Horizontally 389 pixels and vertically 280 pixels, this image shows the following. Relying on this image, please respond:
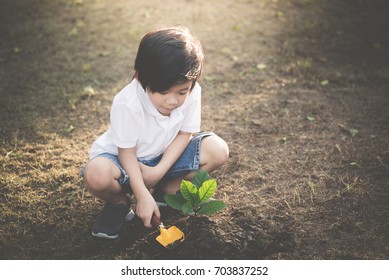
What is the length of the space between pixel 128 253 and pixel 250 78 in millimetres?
2434

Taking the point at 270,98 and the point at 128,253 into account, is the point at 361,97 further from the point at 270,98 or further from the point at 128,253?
the point at 128,253

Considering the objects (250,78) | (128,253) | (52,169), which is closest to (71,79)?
(52,169)

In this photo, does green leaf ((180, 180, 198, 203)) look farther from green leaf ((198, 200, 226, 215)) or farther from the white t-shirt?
the white t-shirt

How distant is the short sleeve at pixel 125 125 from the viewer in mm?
1919

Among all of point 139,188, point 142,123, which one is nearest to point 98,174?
point 139,188

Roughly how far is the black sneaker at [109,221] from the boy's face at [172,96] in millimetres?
669

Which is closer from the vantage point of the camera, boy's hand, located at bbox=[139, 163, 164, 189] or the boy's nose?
the boy's nose

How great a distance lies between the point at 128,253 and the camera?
6.50 ft

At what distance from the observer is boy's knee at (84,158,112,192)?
1.93 m

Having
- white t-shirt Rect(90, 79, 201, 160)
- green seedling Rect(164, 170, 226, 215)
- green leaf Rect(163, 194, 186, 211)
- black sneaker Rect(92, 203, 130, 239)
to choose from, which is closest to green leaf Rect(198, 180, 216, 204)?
green seedling Rect(164, 170, 226, 215)

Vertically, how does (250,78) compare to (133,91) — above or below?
below

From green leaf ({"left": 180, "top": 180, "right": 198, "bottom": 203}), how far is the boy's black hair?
1.67ft

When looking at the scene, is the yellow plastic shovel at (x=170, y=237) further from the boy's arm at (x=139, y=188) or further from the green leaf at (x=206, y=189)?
the green leaf at (x=206, y=189)

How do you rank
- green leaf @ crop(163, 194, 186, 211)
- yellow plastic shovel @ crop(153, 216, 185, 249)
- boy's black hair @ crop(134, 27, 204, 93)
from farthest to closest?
1. green leaf @ crop(163, 194, 186, 211)
2. yellow plastic shovel @ crop(153, 216, 185, 249)
3. boy's black hair @ crop(134, 27, 204, 93)
